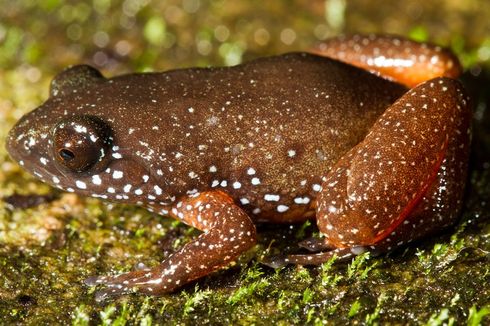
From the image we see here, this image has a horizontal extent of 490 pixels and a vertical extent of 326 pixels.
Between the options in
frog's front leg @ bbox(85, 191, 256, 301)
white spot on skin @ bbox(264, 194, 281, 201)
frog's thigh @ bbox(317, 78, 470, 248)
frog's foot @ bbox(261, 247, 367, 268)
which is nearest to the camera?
frog's thigh @ bbox(317, 78, 470, 248)

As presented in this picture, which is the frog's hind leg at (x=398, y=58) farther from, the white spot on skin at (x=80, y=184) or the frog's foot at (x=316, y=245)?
the white spot on skin at (x=80, y=184)

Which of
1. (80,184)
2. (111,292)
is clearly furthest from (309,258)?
(80,184)

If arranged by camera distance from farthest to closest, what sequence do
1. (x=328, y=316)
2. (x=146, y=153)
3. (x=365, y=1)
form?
(x=365, y=1), (x=146, y=153), (x=328, y=316)


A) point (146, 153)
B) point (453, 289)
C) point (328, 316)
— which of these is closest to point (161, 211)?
point (146, 153)

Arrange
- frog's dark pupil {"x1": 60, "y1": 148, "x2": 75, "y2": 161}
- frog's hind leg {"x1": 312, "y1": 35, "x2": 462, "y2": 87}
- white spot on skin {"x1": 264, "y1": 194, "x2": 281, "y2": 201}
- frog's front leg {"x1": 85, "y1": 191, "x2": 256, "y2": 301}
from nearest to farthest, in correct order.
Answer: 1. frog's front leg {"x1": 85, "y1": 191, "x2": 256, "y2": 301}
2. frog's dark pupil {"x1": 60, "y1": 148, "x2": 75, "y2": 161}
3. white spot on skin {"x1": 264, "y1": 194, "x2": 281, "y2": 201}
4. frog's hind leg {"x1": 312, "y1": 35, "x2": 462, "y2": 87}

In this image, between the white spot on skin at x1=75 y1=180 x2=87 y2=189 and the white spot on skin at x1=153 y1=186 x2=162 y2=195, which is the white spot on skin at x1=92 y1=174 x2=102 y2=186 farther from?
the white spot on skin at x1=153 y1=186 x2=162 y2=195

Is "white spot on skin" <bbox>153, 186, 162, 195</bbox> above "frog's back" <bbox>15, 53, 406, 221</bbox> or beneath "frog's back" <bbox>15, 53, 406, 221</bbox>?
beneath

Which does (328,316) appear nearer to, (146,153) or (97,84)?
(146,153)

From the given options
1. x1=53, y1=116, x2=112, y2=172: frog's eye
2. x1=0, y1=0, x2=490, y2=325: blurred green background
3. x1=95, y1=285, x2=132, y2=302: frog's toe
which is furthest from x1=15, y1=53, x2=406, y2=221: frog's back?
x1=95, y1=285, x2=132, y2=302: frog's toe
